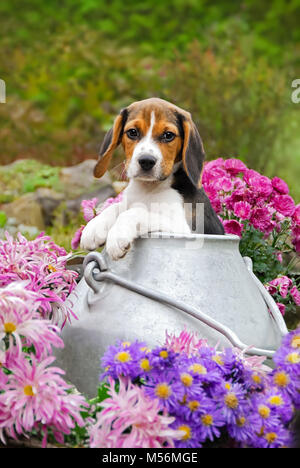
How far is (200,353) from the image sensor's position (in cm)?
182

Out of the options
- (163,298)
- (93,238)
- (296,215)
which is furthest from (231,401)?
(296,215)

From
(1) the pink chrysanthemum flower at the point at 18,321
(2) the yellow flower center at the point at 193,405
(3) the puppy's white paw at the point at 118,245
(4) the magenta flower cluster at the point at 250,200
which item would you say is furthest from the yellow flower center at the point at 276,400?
(4) the magenta flower cluster at the point at 250,200

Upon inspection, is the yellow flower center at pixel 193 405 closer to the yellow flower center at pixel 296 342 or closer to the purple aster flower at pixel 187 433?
the purple aster flower at pixel 187 433

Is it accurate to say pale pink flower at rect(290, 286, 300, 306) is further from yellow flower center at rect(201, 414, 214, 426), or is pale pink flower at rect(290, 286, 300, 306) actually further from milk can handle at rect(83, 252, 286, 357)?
yellow flower center at rect(201, 414, 214, 426)

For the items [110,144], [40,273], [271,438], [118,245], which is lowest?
[271,438]

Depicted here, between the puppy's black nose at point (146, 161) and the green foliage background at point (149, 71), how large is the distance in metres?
3.40

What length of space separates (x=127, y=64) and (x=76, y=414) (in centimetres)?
701

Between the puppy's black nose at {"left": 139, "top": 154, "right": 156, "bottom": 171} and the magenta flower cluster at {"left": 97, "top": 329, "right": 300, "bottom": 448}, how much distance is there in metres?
0.81

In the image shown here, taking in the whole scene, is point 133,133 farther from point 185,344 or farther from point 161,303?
point 185,344

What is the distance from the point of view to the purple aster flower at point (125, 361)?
1698mm

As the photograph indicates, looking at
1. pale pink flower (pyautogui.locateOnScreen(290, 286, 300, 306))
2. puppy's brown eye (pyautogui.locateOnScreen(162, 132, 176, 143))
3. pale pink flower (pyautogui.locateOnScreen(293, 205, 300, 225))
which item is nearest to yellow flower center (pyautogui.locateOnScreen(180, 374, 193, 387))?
puppy's brown eye (pyautogui.locateOnScreen(162, 132, 176, 143))

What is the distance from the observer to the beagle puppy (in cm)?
240

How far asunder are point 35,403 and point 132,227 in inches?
29.8

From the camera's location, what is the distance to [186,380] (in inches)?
65.0
